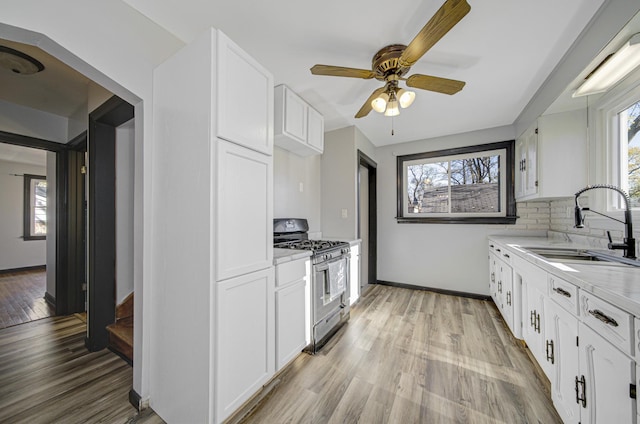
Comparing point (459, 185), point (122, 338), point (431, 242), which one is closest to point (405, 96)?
point (459, 185)

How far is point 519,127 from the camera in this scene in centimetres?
312

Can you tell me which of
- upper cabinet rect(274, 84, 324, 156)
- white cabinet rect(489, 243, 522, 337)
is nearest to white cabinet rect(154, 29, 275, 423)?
upper cabinet rect(274, 84, 324, 156)

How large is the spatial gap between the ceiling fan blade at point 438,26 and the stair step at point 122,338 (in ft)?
9.85

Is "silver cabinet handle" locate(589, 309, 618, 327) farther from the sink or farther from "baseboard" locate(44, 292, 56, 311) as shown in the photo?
"baseboard" locate(44, 292, 56, 311)

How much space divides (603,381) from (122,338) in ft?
9.82

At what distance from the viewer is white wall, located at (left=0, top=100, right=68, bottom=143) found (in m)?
2.50

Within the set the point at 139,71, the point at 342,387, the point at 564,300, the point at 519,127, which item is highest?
the point at 519,127

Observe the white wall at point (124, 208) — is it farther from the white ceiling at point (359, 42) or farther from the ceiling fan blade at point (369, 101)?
the ceiling fan blade at point (369, 101)

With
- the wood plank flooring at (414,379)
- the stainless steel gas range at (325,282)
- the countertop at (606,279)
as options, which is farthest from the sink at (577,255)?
the stainless steel gas range at (325,282)

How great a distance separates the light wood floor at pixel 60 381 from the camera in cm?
144

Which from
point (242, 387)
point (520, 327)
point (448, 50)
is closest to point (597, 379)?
point (520, 327)

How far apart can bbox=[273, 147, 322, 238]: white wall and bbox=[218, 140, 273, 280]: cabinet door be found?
124 centimetres

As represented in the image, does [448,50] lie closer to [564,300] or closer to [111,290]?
[564,300]

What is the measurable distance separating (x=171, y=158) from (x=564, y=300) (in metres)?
2.35
